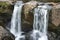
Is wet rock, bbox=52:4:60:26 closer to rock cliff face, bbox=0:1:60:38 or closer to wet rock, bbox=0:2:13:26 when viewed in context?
rock cliff face, bbox=0:1:60:38

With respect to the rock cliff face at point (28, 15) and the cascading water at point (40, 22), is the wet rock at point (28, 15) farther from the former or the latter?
the cascading water at point (40, 22)

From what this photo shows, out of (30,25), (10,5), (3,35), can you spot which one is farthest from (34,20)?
(3,35)

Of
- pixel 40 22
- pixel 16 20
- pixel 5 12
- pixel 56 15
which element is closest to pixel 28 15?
pixel 40 22

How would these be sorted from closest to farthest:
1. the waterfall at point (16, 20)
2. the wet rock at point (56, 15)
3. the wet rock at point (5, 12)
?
the wet rock at point (56, 15), the waterfall at point (16, 20), the wet rock at point (5, 12)

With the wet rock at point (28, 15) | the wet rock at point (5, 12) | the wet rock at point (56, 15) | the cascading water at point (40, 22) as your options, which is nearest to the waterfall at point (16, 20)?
the wet rock at point (5, 12)

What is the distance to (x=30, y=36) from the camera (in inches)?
382

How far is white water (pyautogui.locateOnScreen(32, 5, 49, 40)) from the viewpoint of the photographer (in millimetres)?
9648

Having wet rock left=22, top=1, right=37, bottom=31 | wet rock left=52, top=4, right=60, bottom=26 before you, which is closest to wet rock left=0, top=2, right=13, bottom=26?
wet rock left=22, top=1, right=37, bottom=31

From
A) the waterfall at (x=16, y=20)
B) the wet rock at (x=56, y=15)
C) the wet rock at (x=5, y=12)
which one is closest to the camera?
the wet rock at (x=56, y=15)

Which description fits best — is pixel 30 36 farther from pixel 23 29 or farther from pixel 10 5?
pixel 10 5

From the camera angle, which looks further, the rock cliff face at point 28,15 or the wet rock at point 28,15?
the wet rock at point 28,15

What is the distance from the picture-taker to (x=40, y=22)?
9.90 metres

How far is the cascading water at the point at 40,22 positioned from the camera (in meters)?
9.65

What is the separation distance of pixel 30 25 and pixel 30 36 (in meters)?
0.76
